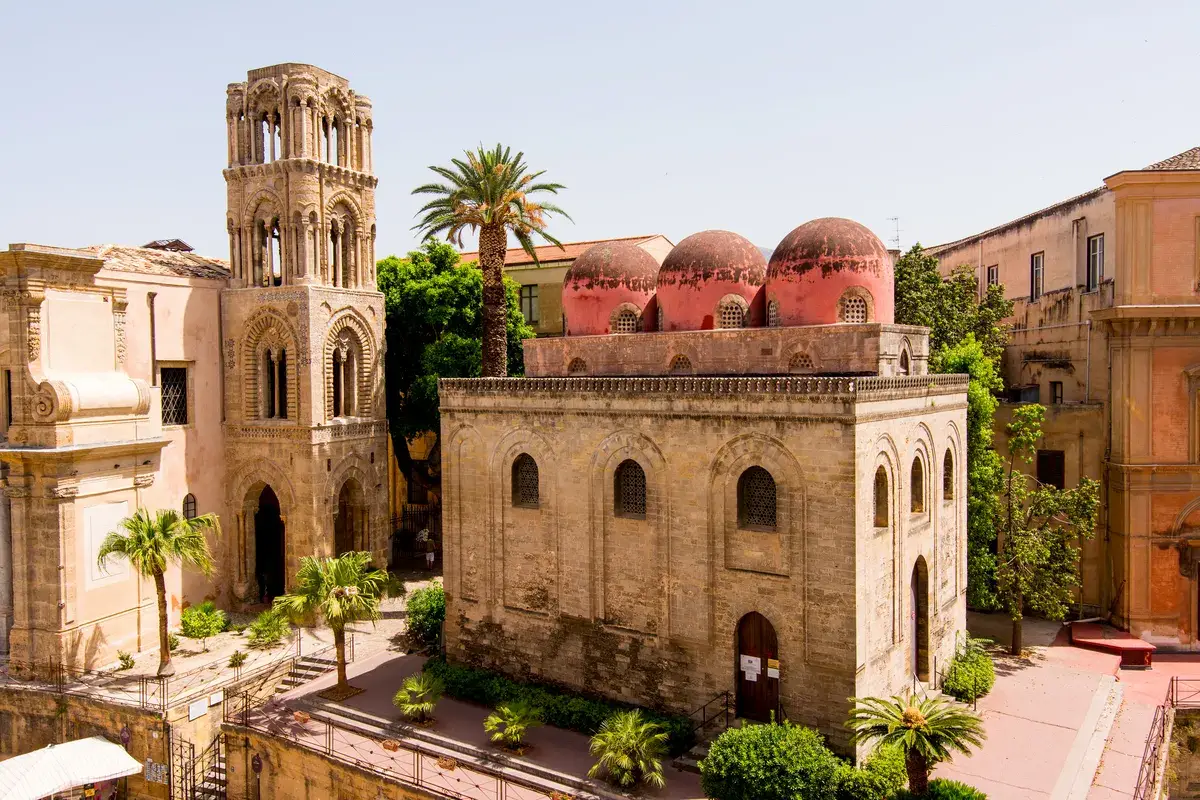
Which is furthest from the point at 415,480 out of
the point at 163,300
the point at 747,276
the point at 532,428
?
the point at 747,276

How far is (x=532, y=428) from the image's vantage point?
2164 cm

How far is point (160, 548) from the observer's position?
70.6 ft

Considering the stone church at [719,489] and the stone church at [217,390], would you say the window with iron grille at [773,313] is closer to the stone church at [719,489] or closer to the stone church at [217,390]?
the stone church at [719,489]

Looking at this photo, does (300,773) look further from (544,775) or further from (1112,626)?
(1112,626)

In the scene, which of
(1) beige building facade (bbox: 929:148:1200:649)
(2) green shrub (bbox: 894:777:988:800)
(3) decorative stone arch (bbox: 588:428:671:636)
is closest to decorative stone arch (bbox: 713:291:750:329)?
(3) decorative stone arch (bbox: 588:428:671:636)

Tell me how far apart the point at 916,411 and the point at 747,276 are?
535cm

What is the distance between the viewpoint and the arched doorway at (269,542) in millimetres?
28844

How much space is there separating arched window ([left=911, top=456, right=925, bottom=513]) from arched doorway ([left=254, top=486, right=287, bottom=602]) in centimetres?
1904

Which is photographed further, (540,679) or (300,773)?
(540,679)

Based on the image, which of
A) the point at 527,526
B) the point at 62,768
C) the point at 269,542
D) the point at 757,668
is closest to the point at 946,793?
the point at 757,668

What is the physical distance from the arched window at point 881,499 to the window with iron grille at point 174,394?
64.9ft

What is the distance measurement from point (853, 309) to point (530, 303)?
20262mm

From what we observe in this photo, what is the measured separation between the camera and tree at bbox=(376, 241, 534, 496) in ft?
102

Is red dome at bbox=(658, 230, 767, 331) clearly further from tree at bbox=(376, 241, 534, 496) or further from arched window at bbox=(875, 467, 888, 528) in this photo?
tree at bbox=(376, 241, 534, 496)
